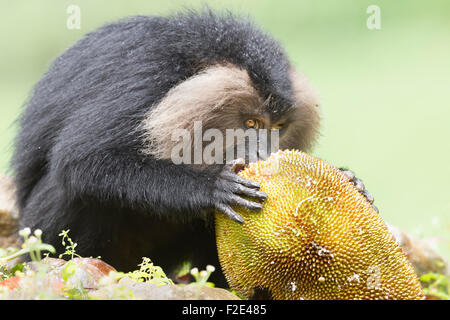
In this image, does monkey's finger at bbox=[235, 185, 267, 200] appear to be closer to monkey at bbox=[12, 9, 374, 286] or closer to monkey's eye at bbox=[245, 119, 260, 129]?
monkey at bbox=[12, 9, 374, 286]

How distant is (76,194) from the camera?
4.51m

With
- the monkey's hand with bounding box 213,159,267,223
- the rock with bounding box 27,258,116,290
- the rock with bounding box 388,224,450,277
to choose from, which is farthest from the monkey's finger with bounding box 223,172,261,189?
the rock with bounding box 388,224,450,277

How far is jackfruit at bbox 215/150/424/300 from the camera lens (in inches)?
135

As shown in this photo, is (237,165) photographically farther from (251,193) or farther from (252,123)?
(252,123)

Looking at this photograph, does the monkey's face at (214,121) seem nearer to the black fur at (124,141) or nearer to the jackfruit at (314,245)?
the black fur at (124,141)

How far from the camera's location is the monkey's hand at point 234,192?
3.63 m

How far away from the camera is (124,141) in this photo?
4359mm

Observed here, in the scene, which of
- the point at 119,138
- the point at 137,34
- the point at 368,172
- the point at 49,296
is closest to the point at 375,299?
the point at 49,296

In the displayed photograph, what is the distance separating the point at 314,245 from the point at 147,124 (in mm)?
1509

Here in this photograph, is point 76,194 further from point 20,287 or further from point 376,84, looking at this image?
point 376,84

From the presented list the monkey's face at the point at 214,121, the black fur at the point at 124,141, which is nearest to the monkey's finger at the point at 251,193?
the black fur at the point at 124,141

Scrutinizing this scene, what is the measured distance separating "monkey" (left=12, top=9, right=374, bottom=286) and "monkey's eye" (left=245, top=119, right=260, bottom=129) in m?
0.01

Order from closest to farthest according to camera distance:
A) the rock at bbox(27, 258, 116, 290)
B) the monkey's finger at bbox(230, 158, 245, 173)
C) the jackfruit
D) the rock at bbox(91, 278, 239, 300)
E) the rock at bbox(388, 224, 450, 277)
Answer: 1. the rock at bbox(91, 278, 239, 300)
2. the rock at bbox(27, 258, 116, 290)
3. the jackfruit
4. the monkey's finger at bbox(230, 158, 245, 173)
5. the rock at bbox(388, 224, 450, 277)

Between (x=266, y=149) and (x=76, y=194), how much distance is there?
1.36 m
